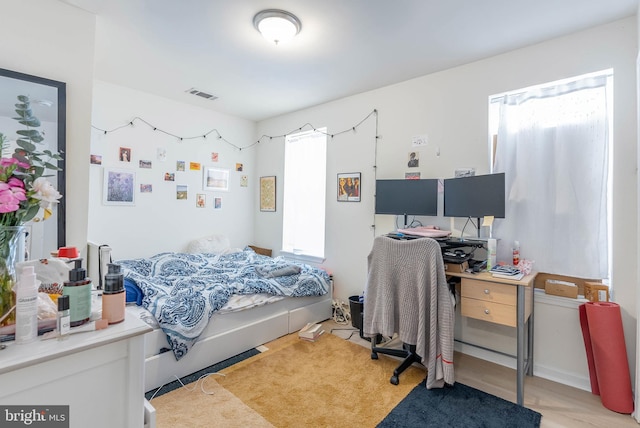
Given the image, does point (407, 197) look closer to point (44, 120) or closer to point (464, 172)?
point (464, 172)

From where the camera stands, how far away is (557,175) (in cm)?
230

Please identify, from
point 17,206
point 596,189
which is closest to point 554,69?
point 596,189

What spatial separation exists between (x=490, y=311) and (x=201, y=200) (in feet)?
11.6

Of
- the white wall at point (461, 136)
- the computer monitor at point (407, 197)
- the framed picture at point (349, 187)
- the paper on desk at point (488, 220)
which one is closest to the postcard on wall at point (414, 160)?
the white wall at point (461, 136)

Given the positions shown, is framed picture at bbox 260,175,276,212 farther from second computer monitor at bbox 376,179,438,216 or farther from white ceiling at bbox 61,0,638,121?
second computer monitor at bbox 376,179,438,216

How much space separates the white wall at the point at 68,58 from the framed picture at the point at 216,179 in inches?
82.3

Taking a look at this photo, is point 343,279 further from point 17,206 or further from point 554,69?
point 17,206

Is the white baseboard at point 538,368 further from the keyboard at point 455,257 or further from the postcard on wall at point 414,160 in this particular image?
the postcard on wall at point 414,160

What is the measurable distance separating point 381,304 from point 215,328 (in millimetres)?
1303

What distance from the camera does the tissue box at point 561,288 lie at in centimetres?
220

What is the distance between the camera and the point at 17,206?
936 mm

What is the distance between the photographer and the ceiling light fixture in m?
2.05

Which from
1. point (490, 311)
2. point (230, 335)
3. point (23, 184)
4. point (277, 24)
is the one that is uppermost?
point (277, 24)

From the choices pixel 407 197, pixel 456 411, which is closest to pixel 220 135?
pixel 407 197
